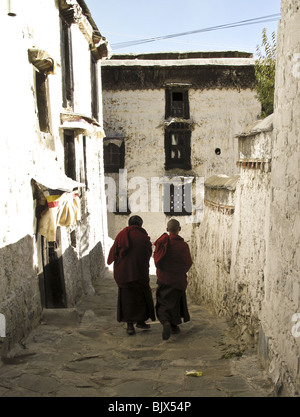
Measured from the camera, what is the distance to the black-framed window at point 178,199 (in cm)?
1630

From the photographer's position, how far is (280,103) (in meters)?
3.30

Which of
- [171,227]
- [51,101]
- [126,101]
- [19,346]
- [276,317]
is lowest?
[19,346]

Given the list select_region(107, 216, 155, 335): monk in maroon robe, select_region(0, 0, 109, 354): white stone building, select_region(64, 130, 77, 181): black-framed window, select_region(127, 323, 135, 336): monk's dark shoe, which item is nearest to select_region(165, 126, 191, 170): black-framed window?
select_region(0, 0, 109, 354): white stone building

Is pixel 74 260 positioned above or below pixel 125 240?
below

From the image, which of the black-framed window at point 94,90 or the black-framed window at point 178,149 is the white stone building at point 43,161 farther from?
the black-framed window at point 178,149

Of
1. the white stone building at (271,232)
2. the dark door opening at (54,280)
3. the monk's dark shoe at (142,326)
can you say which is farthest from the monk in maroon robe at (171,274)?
the dark door opening at (54,280)

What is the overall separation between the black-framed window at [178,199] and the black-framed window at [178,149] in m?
0.77

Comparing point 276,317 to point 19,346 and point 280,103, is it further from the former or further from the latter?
point 19,346

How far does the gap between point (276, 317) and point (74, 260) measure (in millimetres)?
5432

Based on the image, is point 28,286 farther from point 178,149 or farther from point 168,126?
point 178,149

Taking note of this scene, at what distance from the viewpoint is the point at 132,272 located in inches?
205

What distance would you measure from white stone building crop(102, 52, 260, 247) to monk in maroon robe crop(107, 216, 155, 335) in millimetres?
10888
